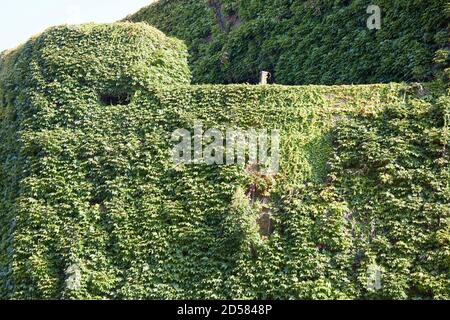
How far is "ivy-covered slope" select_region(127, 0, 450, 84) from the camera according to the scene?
2173 cm

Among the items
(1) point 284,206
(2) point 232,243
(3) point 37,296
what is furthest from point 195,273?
(3) point 37,296

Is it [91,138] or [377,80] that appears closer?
[91,138]

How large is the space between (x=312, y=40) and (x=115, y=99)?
6127 mm

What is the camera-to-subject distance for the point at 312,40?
24.5 metres

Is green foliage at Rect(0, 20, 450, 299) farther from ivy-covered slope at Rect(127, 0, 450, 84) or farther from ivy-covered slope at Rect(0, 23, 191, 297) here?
ivy-covered slope at Rect(127, 0, 450, 84)

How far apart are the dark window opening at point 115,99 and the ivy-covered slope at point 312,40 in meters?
4.81

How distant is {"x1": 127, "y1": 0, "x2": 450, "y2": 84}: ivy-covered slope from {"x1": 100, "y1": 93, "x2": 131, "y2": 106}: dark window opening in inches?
190

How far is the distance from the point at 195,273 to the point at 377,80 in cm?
759

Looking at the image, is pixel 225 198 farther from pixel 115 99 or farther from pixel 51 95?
pixel 51 95

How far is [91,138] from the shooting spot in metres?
20.7

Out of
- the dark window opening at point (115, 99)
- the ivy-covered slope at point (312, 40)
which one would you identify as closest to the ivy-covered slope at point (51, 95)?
the dark window opening at point (115, 99)

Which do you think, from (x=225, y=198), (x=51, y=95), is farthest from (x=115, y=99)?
(x=225, y=198)
